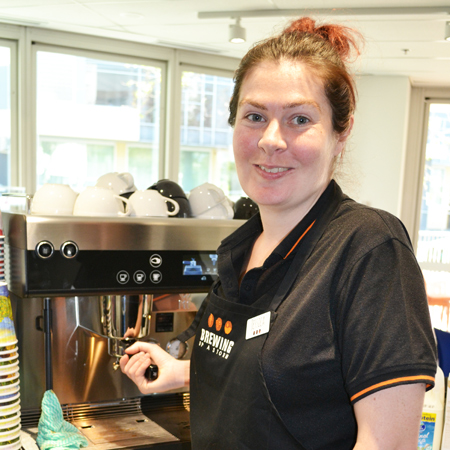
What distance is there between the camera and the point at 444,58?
379 cm

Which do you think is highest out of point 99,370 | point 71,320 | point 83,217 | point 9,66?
point 9,66

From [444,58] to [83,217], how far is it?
11.5ft

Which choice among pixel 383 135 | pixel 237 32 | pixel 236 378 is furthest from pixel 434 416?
pixel 383 135

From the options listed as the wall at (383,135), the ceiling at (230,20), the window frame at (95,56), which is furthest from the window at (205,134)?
the wall at (383,135)

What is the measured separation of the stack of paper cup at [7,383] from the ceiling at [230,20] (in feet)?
6.51

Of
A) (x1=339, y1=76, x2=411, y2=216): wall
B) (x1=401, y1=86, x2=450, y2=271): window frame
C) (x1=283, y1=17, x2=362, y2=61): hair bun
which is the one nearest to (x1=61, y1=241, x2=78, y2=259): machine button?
(x1=283, y1=17, x2=362, y2=61): hair bun

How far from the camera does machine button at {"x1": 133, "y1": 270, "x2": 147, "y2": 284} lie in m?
1.08

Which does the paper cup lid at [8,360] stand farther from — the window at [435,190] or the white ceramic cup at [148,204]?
the window at [435,190]

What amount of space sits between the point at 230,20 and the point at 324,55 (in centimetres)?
255

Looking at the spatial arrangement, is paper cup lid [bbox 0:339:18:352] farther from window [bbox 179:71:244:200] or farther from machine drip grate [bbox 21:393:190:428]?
window [bbox 179:71:244:200]

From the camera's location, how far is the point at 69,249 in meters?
1.01

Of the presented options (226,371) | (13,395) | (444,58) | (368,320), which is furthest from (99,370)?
(444,58)

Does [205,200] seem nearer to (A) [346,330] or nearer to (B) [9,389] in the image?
(B) [9,389]

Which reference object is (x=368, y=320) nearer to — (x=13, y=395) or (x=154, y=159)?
(x=13, y=395)
